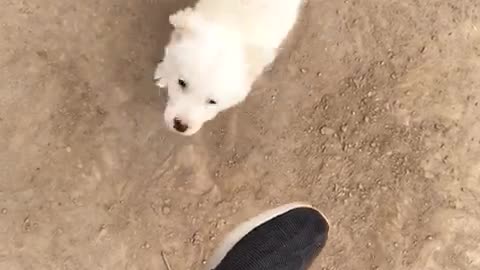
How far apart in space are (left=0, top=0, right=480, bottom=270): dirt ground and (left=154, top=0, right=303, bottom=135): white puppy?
0.31m

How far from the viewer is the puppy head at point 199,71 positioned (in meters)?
2.02

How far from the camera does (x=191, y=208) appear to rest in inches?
96.7

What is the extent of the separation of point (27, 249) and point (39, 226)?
88 millimetres

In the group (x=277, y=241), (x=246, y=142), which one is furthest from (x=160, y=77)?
(x=277, y=241)

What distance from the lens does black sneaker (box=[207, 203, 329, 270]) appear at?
2.43 m

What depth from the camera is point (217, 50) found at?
2.01m

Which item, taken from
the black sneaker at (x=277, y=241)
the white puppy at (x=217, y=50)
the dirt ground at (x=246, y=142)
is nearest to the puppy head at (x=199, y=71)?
the white puppy at (x=217, y=50)

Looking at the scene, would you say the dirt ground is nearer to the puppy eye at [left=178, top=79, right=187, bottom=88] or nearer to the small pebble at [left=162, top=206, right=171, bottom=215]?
→ the small pebble at [left=162, top=206, right=171, bottom=215]

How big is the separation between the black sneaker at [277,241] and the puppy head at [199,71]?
1.58 feet

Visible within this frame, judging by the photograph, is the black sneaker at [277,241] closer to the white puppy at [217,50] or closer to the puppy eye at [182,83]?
the white puppy at [217,50]

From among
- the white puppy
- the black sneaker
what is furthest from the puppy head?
the black sneaker

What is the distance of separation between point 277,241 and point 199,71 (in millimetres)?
744

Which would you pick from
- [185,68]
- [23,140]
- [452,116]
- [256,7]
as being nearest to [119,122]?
[23,140]

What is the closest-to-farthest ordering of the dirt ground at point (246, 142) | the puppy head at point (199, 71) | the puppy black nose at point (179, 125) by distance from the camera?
the puppy head at point (199, 71) < the puppy black nose at point (179, 125) < the dirt ground at point (246, 142)
